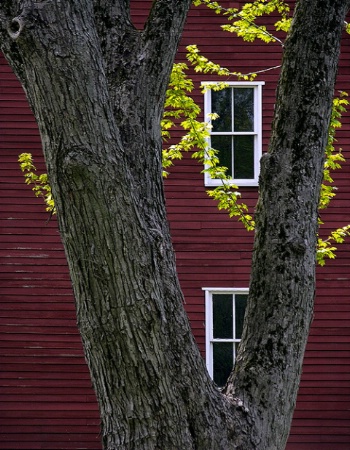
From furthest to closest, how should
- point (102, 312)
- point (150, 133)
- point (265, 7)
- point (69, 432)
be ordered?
point (69, 432) → point (265, 7) → point (150, 133) → point (102, 312)

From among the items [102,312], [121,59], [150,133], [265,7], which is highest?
[265,7]

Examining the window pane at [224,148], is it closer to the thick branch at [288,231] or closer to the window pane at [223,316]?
the window pane at [223,316]

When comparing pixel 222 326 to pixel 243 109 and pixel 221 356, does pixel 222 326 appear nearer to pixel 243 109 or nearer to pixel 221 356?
pixel 221 356

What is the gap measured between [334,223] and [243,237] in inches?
53.9

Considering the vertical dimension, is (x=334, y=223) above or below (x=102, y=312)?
below

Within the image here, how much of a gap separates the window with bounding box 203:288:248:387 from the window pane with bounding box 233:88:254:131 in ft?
8.01

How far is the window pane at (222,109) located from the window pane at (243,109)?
90 millimetres

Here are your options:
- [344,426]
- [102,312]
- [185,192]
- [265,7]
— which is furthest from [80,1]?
[344,426]

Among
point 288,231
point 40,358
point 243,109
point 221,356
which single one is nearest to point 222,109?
point 243,109

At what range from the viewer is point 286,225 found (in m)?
4.44

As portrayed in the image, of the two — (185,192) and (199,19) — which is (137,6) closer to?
(199,19)

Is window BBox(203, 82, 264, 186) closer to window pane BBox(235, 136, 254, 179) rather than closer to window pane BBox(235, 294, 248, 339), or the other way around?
window pane BBox(235, 136, 254, 179)

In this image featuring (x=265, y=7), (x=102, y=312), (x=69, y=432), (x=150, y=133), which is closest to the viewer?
(x=102, y=312)

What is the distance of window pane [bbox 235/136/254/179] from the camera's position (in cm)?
1314
